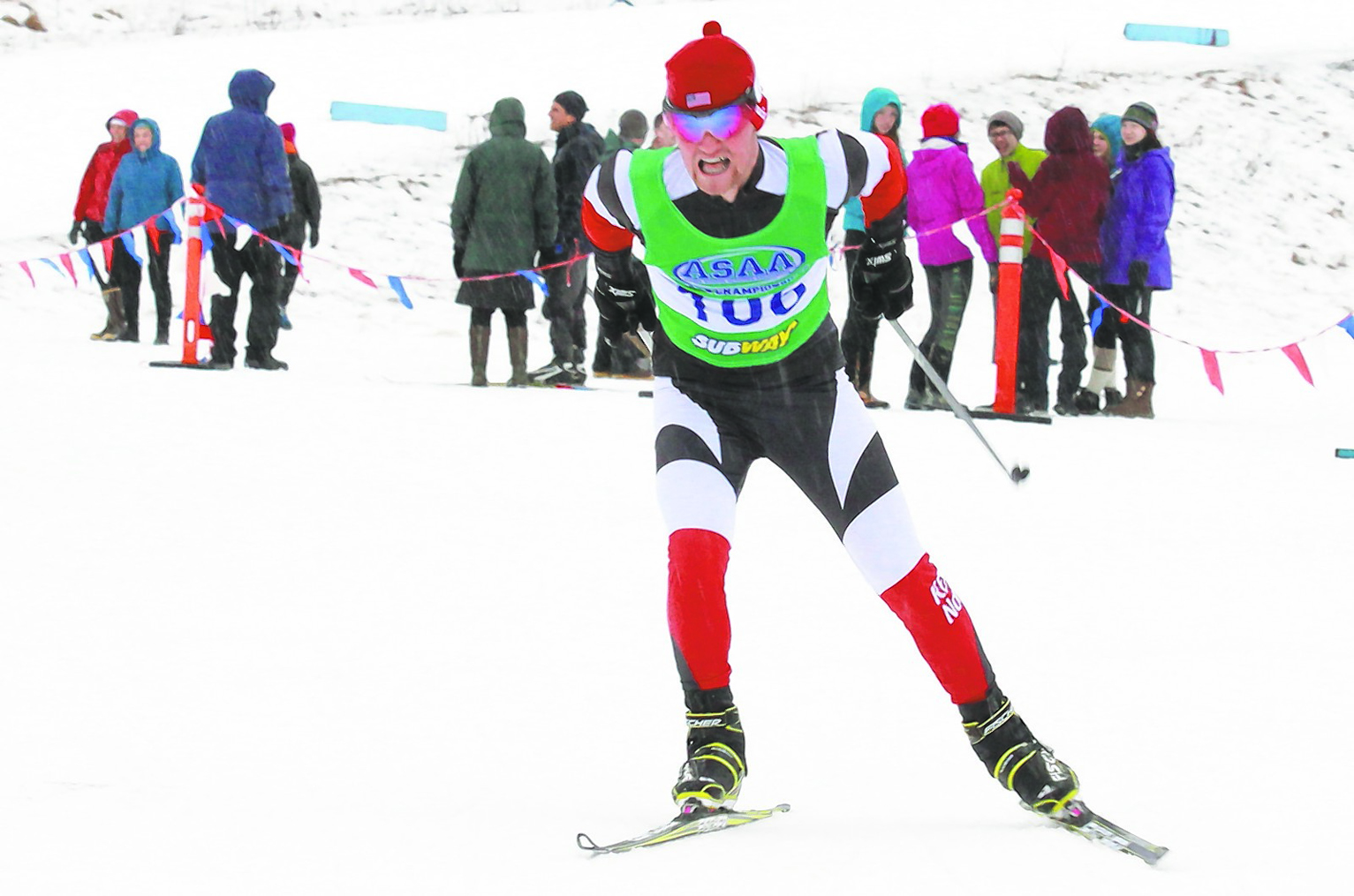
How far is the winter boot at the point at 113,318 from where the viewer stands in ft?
39.5

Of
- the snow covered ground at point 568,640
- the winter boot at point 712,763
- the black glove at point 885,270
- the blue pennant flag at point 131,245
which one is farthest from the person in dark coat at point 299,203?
the winter boot at point 712,763

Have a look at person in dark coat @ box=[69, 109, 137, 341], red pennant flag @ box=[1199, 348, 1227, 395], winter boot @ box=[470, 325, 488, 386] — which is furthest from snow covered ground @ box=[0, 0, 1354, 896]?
person in dark coat @ box=[69, 109, 137, 341]

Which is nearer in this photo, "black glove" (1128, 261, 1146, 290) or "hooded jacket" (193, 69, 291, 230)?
"black glove" (1128, 261, 1146, 290)

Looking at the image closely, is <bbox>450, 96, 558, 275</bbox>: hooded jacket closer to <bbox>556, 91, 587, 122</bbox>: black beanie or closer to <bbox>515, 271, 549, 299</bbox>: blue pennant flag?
<bbox>515, 271, 549, 299</bbox>: blue pennant flag

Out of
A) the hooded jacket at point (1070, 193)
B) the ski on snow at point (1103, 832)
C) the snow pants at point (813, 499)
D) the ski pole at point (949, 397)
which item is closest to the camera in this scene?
the ski on snow at point (1103, 832)

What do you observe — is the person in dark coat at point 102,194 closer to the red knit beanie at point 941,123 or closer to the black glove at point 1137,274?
the red knit beanie at point 941,123

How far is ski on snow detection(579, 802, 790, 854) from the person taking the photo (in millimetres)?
3211

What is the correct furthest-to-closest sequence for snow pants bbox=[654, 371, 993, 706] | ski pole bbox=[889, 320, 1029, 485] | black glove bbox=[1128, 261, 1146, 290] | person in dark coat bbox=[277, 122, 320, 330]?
person in dark coat bbox=[277, 122, 320, 330] < black glove bbox=[1128, 261, 1146, 290] < ski pole bbox=[889, 320, 1029, 485] < snow pants bbox=[654, 371, 993, 706]

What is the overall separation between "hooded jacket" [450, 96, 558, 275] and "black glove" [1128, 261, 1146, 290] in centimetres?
358

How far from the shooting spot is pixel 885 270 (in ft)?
12.9

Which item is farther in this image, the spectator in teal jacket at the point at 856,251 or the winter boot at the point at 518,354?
the winter boot at the point at 518,354

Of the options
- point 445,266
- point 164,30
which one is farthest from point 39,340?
point 164,30

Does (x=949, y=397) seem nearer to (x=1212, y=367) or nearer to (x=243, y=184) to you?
(x=1212, y=367)

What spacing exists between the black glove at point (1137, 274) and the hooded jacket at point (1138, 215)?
0.9 inches
